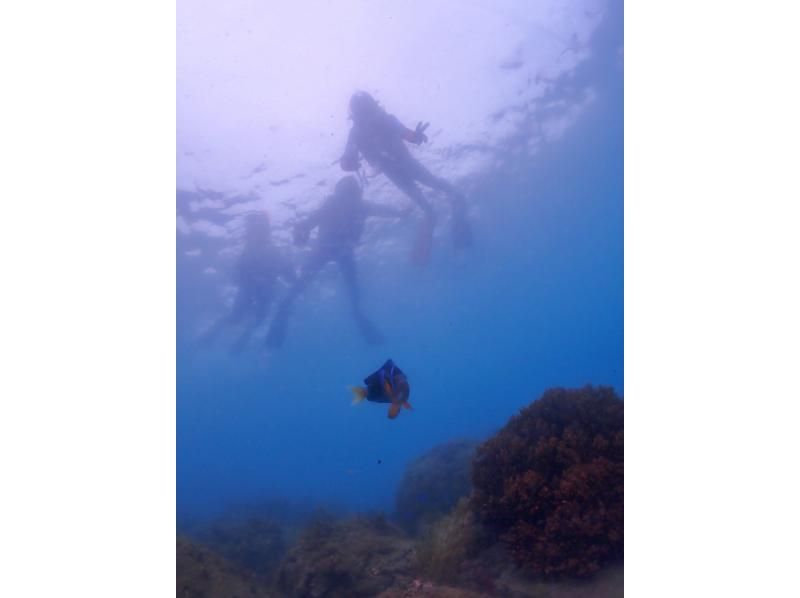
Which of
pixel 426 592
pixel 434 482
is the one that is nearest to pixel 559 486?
pixel 426 592

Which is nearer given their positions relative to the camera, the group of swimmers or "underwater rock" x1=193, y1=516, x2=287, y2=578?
"underwater rock" x1=193, y1=516, x2=287, y2=578

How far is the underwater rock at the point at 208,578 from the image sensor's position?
18.9 feet

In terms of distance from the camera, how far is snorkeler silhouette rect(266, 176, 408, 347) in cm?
1622

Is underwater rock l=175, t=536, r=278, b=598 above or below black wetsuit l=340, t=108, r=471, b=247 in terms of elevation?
below

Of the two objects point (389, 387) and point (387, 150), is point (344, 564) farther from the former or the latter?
point (387, 150)

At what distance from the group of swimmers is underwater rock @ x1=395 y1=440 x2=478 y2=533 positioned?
275 inches

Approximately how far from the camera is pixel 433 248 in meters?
26.4

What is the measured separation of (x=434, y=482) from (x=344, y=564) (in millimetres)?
6343

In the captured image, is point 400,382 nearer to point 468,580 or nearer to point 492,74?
point 468,580

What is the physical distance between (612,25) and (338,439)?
5869cm

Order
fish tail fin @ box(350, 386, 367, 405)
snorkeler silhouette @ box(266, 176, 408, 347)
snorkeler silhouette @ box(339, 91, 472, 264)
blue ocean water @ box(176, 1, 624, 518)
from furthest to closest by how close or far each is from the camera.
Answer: blue ocean water @ box(176, 1, 624, 518)
snorkeler silhouette @ box(266, 176, 408, 347)
snorkeler silhouette @ box(339, 91, 472, 264)
fish tail fin @ box(350, 386, 367, 405)

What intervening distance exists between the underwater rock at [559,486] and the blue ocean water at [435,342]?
7.19ft

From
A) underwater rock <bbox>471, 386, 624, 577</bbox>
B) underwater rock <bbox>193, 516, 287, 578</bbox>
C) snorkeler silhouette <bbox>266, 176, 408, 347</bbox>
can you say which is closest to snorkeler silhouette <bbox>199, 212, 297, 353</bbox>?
snorkeler silhouette <bbox>266, 176, 408, 347</bbox>

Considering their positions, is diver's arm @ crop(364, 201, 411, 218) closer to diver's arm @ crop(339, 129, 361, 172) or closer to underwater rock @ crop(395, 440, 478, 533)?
diver's arm @ crop(339, 129, 361, 172)
